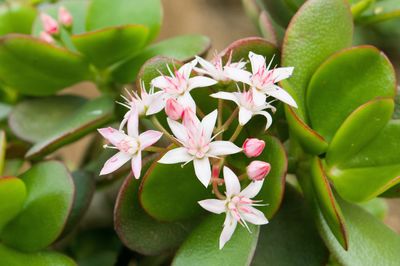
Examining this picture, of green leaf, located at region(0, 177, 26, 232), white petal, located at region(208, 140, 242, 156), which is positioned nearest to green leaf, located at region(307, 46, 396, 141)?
white petal, located at region(208, 140, 242, 156)

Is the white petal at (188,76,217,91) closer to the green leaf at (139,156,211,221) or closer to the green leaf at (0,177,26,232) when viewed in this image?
the green leaf at (139,156,211,221)

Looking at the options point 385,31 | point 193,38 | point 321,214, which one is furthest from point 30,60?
point 385,31

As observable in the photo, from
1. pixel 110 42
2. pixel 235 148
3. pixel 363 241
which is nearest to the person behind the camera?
pixel 235 148

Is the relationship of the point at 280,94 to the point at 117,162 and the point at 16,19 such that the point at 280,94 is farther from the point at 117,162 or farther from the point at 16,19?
the point at 16,19

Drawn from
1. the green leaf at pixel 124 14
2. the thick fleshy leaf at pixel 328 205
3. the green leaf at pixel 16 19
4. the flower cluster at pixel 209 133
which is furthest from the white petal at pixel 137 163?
the green leaf at pixel 16 19

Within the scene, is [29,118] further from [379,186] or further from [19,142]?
[379,186]

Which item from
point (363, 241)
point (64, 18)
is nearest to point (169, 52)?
point (64, 18)
